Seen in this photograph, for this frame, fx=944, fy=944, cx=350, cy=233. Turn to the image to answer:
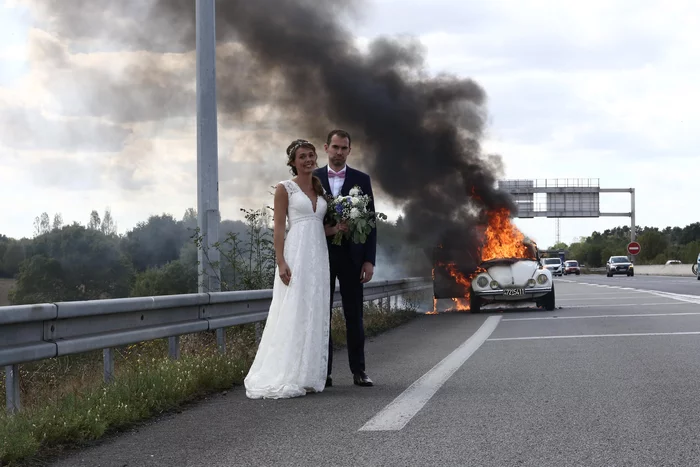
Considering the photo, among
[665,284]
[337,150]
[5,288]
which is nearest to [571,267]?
[665,284]

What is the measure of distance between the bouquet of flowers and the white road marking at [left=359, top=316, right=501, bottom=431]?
1.33 metres

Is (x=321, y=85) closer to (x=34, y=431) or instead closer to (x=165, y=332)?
(x=165, y=332)

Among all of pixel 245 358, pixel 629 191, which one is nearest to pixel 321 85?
pixel 245 358

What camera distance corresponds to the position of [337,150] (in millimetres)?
7895

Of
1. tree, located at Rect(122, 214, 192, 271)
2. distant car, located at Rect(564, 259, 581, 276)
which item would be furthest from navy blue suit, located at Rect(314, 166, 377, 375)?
distant car, located at Rect(564, 259, 581, 276)

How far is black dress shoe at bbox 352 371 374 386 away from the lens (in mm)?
7895

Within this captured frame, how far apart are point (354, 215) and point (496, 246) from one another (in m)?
16.9

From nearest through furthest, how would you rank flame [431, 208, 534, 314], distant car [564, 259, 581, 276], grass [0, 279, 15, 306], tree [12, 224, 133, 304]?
1. flame [431, 208, 534, 314]
2. grass [0, 279, 15, 306]
3. tree [12, 224, 133, 304]
4. distant car [564, 259, 581, 276]

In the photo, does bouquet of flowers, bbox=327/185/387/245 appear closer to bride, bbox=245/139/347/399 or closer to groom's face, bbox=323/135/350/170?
bride, bbox=245/139/347/399

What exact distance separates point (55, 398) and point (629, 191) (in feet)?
241

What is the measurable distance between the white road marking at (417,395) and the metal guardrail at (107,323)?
7.06 ft

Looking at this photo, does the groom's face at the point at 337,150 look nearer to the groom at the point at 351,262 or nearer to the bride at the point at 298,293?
the groom at the point at 351,262

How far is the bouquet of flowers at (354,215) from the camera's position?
7.73 meters

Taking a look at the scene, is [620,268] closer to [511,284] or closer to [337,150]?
[511,284]
